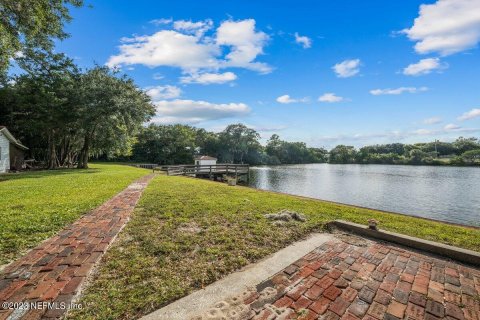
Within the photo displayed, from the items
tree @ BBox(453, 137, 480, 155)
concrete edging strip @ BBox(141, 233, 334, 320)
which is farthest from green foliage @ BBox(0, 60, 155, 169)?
tree @ BBox(453, 137, 480, 155)

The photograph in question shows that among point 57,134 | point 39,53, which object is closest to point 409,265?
point 39,53

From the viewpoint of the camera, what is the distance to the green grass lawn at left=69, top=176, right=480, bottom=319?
252 cm

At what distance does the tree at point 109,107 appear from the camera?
18.7 m

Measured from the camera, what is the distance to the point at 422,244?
13.3 feet

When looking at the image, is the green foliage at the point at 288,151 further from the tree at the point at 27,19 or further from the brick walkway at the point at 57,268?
the brick walkway at the point at 57,268

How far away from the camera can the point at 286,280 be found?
295 cm

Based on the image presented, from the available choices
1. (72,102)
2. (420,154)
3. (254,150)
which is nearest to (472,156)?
(420,154)

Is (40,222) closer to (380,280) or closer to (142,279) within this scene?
(142,279)

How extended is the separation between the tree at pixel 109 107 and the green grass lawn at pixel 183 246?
14.9 metres

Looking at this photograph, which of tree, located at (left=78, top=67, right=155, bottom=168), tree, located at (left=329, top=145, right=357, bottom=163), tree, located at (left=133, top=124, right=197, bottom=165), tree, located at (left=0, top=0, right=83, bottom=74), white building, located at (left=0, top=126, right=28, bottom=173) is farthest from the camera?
tree, located at (left=329, top=145, right=357, bottom=163)

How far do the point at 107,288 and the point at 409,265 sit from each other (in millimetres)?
4001

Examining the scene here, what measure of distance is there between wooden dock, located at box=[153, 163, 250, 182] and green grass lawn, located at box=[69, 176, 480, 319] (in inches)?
681

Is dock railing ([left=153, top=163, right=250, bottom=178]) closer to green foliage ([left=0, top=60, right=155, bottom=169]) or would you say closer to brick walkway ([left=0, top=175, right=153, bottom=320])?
green foliage ([left=0, top=60, right=155, bottom=169])

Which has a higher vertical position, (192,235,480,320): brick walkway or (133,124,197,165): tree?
(133,124,197,165): tree
